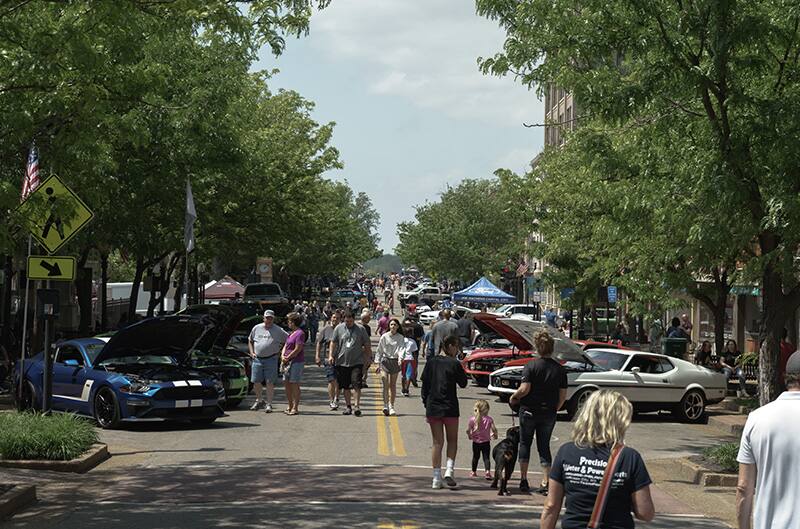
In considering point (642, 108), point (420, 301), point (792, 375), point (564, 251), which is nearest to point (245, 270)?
point (420, 301)

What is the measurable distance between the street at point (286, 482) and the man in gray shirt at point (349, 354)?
76cm

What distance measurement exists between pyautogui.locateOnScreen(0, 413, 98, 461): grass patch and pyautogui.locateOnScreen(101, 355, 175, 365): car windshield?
3568 millimetres

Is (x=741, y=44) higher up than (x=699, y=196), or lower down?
higher up

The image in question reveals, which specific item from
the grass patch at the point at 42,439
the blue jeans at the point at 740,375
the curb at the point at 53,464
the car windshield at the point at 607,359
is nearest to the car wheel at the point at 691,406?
the car windshield at the point at 607,359

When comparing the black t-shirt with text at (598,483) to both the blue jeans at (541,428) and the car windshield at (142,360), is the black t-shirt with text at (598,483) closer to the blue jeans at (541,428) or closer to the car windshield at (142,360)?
the blue jeans at (541,428)

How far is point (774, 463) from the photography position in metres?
5.51

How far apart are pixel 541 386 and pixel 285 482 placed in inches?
119

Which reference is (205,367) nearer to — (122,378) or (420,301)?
(122,378)

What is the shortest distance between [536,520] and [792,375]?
4982mm

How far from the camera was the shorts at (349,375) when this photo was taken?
19.3 metres

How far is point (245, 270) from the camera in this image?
264 ft

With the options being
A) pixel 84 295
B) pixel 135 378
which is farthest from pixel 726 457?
pixel 84 295

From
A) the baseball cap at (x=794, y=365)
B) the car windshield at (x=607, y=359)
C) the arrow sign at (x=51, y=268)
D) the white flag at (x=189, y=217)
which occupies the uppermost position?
the white flag at (x=189, y=217)

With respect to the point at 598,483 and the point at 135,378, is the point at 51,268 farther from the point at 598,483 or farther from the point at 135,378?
the point at 598,483
